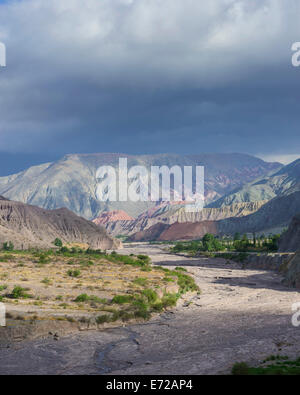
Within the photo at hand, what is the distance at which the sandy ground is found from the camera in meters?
18.2

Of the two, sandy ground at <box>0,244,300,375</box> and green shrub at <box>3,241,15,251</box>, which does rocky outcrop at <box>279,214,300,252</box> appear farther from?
green shrub at <box>3,241,15,251</box>

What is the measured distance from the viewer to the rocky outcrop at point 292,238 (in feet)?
322

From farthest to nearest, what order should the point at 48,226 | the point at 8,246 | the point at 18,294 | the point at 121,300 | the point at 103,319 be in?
the point at 48,226 → the point at 8,246 → the point at 18,294 → the point at 121,300 → the point at 103,319

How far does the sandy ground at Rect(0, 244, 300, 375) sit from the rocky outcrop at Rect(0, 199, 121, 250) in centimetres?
8665

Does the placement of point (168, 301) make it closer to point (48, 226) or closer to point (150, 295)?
point (150, 295)

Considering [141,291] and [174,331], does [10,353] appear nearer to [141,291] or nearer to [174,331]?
[174,331]

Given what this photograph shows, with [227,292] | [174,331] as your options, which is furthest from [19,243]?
[174,331]

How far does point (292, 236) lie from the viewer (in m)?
102

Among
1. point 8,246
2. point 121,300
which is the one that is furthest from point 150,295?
point 8,246

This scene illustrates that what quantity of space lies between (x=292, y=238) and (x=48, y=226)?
3778 inches

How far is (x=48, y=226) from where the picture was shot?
159000 mm

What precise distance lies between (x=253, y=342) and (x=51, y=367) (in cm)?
1048

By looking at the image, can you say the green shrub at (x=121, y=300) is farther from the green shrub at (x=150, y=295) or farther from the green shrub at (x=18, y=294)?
the green shrub at (x=18, y=294)
